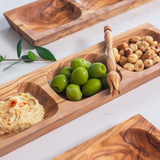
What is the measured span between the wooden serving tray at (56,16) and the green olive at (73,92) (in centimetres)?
45

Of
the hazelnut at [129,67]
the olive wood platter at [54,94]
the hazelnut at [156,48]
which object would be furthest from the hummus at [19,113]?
the hazelnut at [156,48]

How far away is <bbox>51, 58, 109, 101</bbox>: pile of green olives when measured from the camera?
90 centimetres

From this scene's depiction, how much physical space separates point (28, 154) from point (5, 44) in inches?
30.0

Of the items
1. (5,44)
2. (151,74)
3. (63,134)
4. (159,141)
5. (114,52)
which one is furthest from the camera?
(5,44)

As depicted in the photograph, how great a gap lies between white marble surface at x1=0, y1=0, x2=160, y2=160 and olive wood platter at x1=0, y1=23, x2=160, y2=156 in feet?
0.12

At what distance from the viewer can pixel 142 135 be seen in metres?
0.80

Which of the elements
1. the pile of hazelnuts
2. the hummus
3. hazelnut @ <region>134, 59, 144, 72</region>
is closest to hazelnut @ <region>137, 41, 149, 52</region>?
the pile of hazelnuts

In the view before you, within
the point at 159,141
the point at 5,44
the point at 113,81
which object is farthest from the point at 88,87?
the point at 5,44

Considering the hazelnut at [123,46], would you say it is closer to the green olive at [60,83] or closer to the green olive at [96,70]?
the green olive at [96,70]

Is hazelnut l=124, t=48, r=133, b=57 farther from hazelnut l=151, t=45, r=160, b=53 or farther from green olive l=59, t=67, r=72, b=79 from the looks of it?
green olive l=59, t=67, r=72, b=79

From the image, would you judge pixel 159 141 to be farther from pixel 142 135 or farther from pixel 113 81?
pixel 113 81

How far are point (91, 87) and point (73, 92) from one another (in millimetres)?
77

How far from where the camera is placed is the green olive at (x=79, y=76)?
0.90 m

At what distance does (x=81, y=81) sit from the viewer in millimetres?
908
